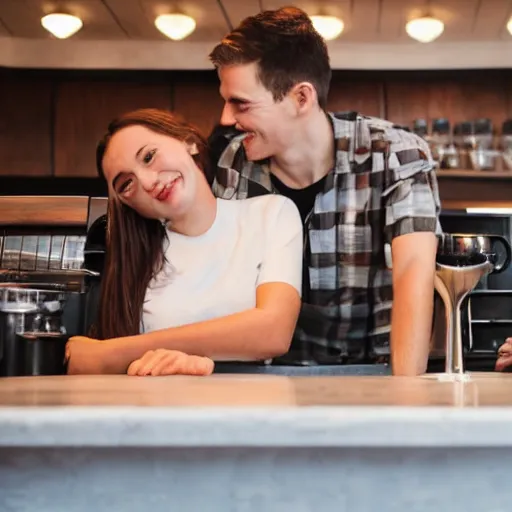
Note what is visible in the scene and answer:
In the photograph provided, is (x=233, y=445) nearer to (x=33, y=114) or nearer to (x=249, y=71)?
(x=249, y=71)

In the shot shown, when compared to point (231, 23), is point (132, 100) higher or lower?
lower

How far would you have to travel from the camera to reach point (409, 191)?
4.75ft

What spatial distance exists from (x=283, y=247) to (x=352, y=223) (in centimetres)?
19

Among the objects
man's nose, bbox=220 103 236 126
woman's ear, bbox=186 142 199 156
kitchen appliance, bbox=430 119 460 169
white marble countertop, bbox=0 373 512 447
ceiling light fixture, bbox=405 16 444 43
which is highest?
ceiling light fixture, bbox=405 16 444 43

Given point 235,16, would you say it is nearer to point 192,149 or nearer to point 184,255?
point 192,149

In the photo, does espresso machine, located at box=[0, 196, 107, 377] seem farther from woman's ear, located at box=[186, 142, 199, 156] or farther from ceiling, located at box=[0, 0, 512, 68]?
ceiling, located at box=[0, 0, 512, 68]

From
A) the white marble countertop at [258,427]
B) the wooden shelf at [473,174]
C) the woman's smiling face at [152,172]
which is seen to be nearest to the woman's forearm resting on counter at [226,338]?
the woman's smiling face at [152,172]

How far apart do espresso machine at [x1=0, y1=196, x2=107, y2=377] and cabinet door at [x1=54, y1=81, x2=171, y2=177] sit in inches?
23.4

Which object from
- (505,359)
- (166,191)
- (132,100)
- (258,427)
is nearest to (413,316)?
(505,359)

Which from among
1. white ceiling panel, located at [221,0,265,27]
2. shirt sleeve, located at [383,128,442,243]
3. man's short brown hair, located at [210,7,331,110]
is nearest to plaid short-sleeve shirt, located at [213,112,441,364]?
shirt sleeve, located at [383,128,442,243]

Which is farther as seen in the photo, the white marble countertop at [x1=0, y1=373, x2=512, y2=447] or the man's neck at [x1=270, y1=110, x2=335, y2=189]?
the man's neck at [x1=270, y1=110, x2=335, y2=189]

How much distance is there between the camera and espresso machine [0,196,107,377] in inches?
51.1

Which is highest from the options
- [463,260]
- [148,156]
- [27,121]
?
[27,121]

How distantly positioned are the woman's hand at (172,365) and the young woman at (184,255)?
0.24m
